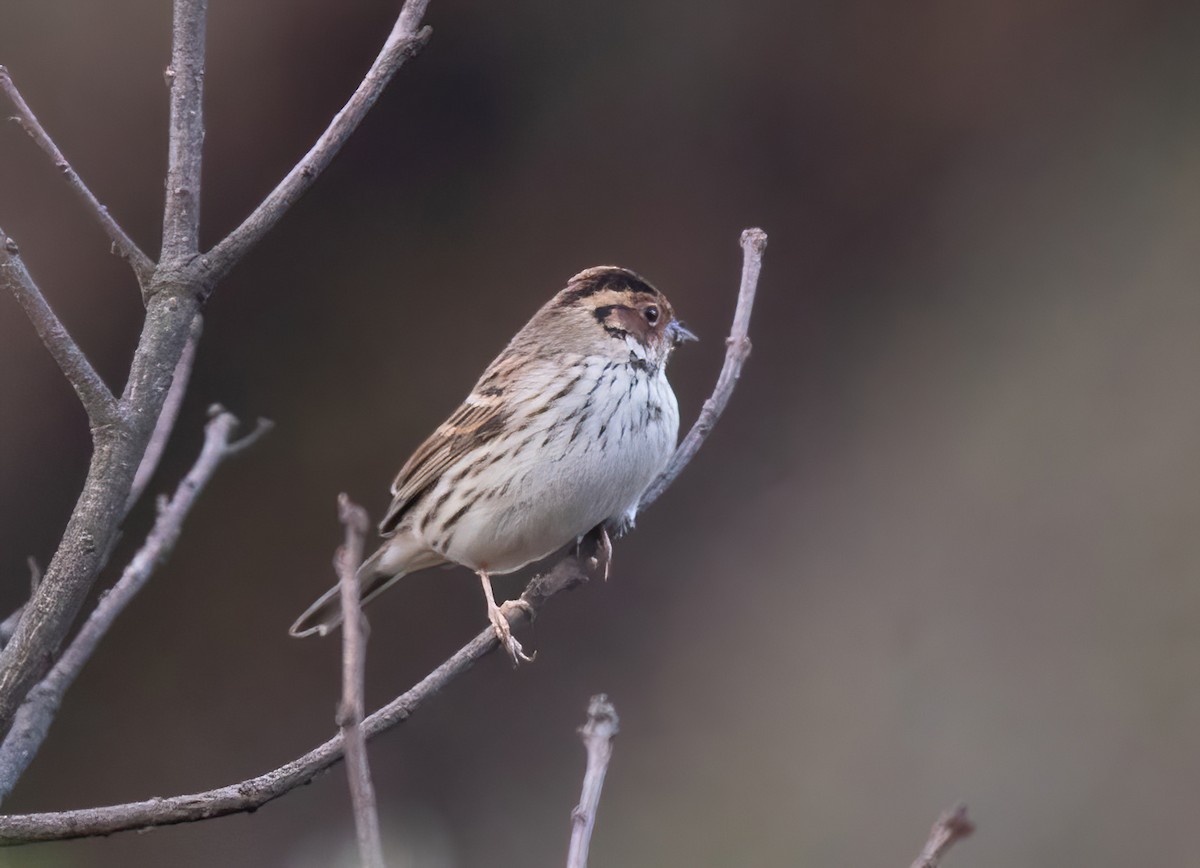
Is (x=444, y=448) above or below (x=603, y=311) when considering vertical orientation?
below

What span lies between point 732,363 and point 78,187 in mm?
1536

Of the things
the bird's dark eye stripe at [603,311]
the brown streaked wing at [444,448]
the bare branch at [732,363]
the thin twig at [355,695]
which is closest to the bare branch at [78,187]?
the thin twig at [355,695]

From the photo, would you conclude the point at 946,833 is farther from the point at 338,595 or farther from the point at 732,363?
the point at 338,595

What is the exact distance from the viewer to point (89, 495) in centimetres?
179

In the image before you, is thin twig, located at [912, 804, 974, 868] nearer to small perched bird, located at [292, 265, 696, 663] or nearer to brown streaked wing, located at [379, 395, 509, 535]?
small perched bird, located at [292, 265, 696, 663]

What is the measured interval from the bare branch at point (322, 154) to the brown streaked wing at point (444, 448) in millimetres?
1536

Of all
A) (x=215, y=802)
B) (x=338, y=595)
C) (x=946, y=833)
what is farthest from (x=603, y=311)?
(x=946, y=833)

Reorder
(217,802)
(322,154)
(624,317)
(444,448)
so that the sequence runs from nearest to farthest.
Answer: (217,802)
(322,154)
(624,317)
(444,448)

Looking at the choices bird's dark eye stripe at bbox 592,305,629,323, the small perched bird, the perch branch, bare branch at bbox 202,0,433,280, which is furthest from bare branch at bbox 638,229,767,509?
the perch branch

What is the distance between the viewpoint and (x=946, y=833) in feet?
3.86

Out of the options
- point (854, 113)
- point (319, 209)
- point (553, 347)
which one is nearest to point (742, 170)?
point (854, 113)

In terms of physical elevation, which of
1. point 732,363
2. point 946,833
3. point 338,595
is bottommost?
point 946,833

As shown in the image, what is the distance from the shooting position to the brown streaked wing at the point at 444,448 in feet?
11.4

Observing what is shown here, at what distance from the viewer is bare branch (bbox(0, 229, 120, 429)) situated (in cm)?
176
